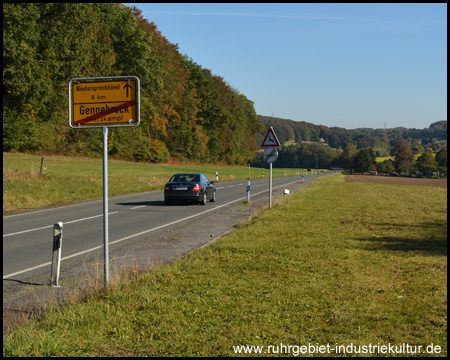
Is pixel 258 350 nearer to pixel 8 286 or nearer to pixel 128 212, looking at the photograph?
pixel 8 286

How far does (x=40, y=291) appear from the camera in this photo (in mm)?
6938

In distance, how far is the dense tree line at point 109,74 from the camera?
37.2 metres

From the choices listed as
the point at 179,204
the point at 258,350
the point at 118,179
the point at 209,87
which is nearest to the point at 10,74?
the point at 118,179

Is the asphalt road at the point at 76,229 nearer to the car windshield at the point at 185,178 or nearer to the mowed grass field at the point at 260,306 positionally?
the car windshield at the point at 185,178

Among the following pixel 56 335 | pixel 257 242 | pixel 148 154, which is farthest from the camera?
pixel 148 154

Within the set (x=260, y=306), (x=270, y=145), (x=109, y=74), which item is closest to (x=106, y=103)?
(x=260, y=306)

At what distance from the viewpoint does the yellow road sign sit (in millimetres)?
6539

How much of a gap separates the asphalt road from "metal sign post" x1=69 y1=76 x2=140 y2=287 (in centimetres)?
298

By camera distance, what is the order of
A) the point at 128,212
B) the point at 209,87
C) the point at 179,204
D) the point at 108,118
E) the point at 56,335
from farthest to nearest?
1. the point at 209,87
2. the point at 179,204
3. the point at 128,212
4. the point at 108,118
5. the point at 56,335

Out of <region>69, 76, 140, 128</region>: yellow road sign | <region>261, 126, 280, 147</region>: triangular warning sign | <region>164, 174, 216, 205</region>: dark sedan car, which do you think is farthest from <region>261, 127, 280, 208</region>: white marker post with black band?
<region>69, 76, 140, 128</region>: yellow road sign

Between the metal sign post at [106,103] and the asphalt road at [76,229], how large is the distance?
9.77ft

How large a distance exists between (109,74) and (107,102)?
50.6 meters

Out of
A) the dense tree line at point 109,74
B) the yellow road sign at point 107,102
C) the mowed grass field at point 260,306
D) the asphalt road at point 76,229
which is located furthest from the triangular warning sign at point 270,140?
the dense tree line at point 109,74

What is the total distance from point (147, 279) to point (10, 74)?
33.5 m
